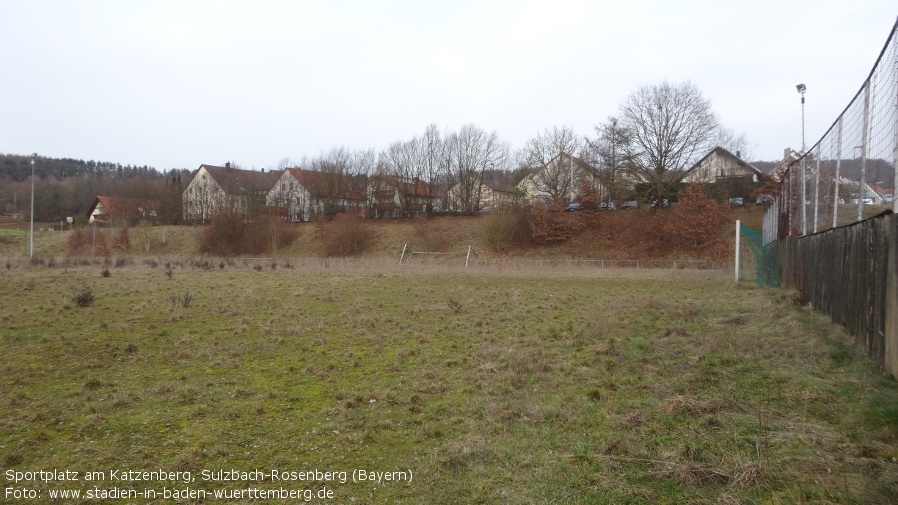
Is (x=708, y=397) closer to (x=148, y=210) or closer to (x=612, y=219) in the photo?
(x=612, y=219)

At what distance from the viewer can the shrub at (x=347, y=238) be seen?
45.8 metres

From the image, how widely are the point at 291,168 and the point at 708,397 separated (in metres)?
59.0

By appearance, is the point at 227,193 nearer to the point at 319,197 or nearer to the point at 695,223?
the point at 319,197

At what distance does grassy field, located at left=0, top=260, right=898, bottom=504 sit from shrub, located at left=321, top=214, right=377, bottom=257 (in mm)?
34023

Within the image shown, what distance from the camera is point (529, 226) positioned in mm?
42531

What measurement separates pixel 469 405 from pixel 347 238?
4077 cm

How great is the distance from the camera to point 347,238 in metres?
45.7

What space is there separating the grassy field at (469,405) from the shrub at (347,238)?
112ft

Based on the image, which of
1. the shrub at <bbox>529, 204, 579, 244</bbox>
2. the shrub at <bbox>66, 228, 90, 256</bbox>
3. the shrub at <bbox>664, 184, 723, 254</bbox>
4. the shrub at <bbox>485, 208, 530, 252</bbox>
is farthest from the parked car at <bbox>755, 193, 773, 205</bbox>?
the shrub at <bbox>66, 228, 90, 256</bbox>

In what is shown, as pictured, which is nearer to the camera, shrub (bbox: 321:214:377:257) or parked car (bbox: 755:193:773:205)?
parked car (bbox: 755:193:773:205)

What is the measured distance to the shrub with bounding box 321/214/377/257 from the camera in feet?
150

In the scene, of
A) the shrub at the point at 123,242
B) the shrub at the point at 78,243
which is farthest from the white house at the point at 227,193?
the shrub at the point at 78,243

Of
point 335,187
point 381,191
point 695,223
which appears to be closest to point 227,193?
point 335,187

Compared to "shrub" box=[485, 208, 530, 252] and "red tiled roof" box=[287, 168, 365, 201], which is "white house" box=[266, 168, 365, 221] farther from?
"shrub" box=[485, 208, 530, 252]
